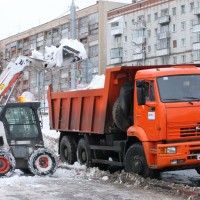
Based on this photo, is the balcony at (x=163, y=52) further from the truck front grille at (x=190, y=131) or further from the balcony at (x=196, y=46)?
the truck front grille at (x=190, y=131)

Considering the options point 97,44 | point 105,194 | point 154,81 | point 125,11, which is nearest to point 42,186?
point 105,194

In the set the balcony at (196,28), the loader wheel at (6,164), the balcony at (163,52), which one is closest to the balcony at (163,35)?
the balcony at (163,52)

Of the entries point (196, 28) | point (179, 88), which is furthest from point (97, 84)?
point (196, 28)

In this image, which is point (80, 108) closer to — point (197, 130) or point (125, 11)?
point (197, 130)

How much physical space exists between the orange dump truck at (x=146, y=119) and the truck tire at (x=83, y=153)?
12 centimetres

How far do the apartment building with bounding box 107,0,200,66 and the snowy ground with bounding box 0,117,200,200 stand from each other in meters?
43.0

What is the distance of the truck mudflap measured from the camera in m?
10.9

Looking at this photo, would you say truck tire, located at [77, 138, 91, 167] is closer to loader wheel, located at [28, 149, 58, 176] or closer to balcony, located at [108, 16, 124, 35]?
loader wheel, located at [28, 149, 58, 176]

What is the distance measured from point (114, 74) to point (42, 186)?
358 cm

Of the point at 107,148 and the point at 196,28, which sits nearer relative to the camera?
the point at 107,148

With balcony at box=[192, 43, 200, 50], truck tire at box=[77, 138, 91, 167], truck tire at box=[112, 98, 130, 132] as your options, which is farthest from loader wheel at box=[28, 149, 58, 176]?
balcony at box=[192, 43, 200, 50]

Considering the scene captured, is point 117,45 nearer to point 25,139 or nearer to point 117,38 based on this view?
point 117,38

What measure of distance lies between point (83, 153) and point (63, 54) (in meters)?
3.12

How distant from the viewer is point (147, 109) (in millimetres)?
11586
